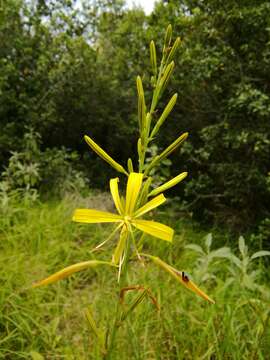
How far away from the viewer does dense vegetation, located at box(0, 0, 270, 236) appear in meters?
3.90

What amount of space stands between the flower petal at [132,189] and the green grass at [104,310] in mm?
1078

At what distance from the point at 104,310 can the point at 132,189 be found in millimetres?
1509

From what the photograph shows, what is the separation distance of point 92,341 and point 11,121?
3.99 metres

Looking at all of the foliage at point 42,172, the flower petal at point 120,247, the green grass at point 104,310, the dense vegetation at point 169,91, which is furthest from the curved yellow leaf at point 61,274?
the foliage at point 42,172

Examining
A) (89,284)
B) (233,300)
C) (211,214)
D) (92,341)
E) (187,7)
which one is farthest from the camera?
(211,214)

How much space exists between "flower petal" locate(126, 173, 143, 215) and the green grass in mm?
1078

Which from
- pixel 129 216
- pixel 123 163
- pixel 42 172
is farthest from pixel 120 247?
pixel 123 163

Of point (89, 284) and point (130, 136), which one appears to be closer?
point (89, 284)

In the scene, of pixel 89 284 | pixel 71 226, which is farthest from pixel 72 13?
pixel 89 284

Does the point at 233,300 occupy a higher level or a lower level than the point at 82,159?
lower

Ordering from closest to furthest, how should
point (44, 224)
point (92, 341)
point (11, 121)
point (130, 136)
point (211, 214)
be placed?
point (92, 341) → point (44, 224) → point (211, 214) → point (11, 121) → point (130, 136)

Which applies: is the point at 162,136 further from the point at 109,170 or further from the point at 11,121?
the point at 11,121

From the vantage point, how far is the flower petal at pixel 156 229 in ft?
2.70

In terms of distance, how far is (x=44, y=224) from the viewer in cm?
340
